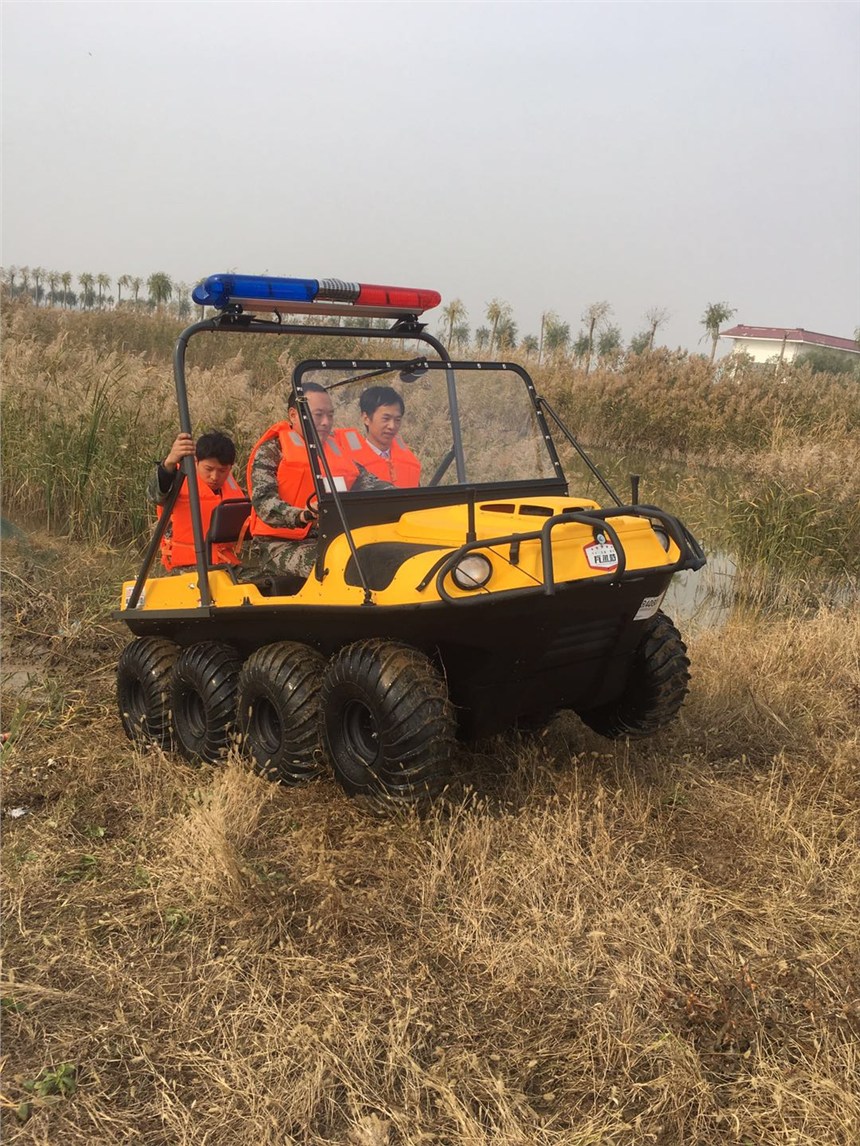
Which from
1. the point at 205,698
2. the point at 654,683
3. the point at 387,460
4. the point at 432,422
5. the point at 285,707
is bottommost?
the point at 205,698

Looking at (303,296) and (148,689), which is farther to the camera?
(148,689)

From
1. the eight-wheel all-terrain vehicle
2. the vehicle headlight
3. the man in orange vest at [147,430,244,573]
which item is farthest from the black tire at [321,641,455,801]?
the man in orange vest at [147,430,244,573]

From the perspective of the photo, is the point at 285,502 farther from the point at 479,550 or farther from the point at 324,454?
the point at 479,550

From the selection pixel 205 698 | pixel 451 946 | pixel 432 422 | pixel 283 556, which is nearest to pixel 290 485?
pixel 283 556

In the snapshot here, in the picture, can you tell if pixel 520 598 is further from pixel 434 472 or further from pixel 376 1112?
pixel 376 1112

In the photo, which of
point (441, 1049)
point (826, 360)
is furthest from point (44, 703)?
point (826, 360)

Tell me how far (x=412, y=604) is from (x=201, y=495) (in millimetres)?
2436

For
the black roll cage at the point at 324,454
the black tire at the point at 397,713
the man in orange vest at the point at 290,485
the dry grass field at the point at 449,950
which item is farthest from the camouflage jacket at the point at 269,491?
the dry grass field at the point at 449,950

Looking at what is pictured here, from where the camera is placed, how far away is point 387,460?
4.57 meters

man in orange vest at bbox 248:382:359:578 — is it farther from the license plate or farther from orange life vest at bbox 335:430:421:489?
the license plate

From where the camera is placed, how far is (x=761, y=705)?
555 centimetres

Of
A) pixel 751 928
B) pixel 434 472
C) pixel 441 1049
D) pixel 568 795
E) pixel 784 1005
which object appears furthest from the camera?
pixel 434 472

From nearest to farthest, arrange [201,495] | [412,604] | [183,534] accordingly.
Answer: [412,604], [183,534], [201,495]

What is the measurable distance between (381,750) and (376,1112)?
1.39 meters
